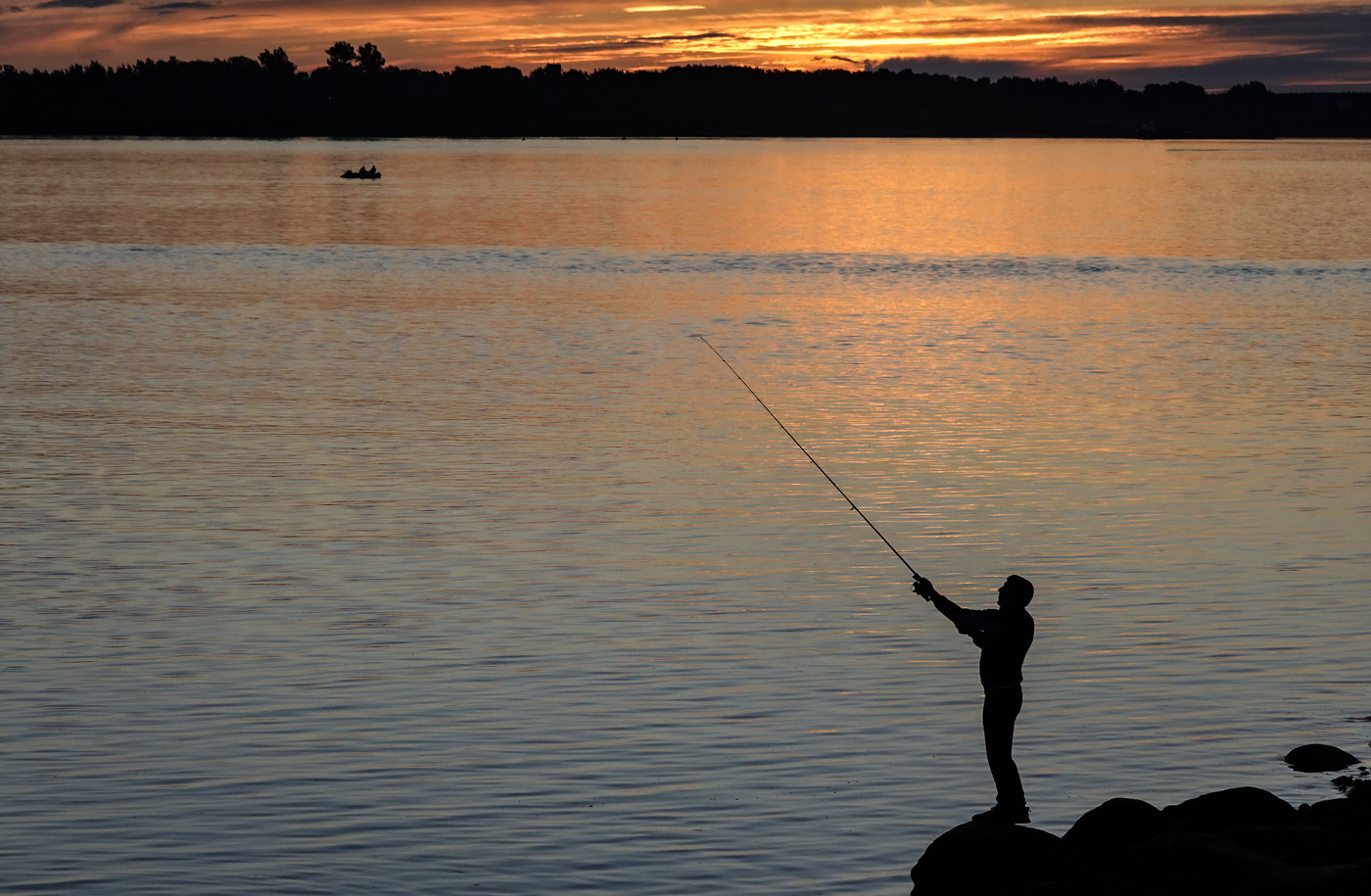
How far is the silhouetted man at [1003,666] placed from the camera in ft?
32.5

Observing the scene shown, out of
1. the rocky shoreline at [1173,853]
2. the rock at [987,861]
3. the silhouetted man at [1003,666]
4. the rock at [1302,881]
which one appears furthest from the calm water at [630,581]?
the rock at [1302,881]

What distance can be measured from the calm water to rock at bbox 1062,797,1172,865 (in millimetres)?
1133

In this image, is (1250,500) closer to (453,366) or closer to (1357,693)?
(1357,693)

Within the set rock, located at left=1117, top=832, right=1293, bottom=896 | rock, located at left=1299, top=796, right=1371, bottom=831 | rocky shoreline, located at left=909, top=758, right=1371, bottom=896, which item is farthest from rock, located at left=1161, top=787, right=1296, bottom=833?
rock, located at left=1117, top=832, right=1293, bottom=896

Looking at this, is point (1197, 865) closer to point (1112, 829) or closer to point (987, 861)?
point (1112, 829)

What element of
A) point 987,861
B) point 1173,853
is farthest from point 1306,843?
point 987,861

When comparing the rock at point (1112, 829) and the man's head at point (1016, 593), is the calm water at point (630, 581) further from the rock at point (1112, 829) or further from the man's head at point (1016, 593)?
the man's head at point (1016, 593)

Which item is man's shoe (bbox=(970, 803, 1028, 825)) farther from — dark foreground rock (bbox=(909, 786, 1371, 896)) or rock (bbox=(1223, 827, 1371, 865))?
rock (bbox=(1223, 827, 1371, 865))

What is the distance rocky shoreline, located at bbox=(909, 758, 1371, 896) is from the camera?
26.3ft

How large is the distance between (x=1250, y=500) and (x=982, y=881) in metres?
13.5

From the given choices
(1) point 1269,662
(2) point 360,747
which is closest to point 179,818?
(2) point 360,747

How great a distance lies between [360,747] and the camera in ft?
38.5

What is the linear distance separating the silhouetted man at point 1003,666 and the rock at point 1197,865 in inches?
64.5

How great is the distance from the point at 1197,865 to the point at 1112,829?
940 millimetres
